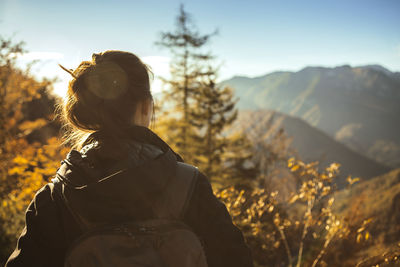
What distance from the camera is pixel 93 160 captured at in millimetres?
1085

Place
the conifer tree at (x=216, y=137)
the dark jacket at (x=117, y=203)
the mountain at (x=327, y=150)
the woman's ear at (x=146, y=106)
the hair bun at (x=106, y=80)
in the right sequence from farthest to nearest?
the mountain at (x=327, y=150) → the conifer tree at (x=216, y=137) → the woman's ear at (x=146, y=106) → the hair bun at (x=106, y=80) → the dark jacket at (x=117, y=203)

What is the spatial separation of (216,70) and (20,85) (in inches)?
337

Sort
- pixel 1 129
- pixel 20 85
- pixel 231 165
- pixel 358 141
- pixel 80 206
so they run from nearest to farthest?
pixel 80 206 < pixel 1 129 < pixel 20 85 < pixel 231 165 < pixel 358 141

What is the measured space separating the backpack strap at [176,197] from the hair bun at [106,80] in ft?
1.54

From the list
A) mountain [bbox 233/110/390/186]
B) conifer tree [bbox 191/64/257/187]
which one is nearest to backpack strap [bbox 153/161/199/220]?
conifer tree [bbox 191/64/257/187]

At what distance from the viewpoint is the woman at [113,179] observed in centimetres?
103

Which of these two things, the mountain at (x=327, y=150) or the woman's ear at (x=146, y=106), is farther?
the mountain at (x=327, y=150)

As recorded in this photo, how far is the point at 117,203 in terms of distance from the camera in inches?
40.2

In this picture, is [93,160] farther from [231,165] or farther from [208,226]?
[231,165]

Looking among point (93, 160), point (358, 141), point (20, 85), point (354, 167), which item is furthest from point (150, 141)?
point (358, 141)

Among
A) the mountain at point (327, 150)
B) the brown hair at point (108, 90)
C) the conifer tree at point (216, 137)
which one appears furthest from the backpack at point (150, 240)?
the mountain at point (327, 150)

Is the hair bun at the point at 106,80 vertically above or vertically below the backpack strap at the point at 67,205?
above

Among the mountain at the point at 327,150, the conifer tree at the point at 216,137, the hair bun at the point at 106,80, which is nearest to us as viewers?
the hair bun at the point at 106,80

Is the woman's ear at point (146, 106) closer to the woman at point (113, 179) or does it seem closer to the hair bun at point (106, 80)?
the woman at point (113, 179)
